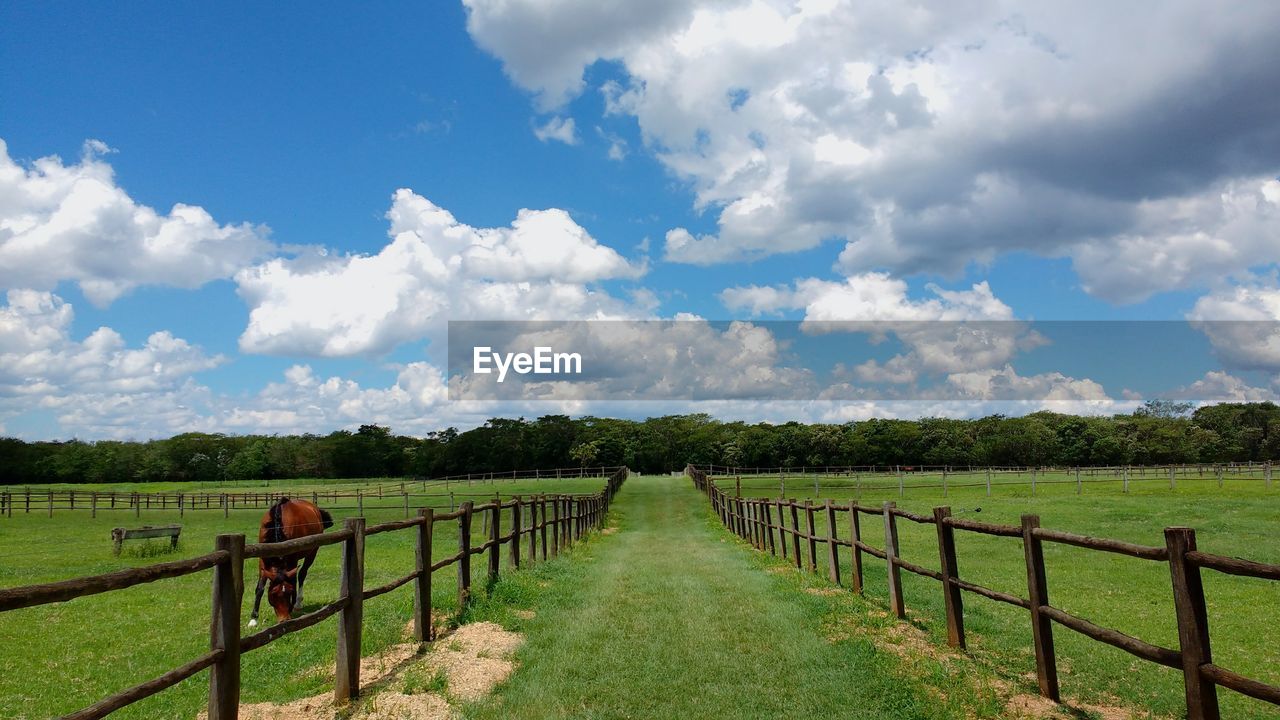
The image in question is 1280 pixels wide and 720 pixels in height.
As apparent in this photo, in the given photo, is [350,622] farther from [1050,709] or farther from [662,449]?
[662,449]

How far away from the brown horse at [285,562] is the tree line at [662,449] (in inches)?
4365

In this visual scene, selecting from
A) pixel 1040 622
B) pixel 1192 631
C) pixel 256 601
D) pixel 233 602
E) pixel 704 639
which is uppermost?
pixel 233 602

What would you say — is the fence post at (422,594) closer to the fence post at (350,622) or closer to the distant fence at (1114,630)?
the fence post at (350,622)

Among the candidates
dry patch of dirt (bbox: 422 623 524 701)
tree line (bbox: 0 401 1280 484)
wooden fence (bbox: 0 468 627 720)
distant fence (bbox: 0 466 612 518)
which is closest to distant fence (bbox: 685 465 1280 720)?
dry patch of dirt (bbox: 422 623 524 701)

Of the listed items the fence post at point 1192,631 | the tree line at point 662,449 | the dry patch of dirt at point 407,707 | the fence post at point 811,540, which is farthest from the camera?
the tree line at point 662,449

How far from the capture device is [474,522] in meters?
34.7

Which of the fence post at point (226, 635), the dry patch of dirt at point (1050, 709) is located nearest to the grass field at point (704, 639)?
the dry patch of dirt at point (1050, 709)

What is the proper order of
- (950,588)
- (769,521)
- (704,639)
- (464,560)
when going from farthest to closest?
1. (769,521)
2. (464,560)
3. (704,639)
4. (950,588)

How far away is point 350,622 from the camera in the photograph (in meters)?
6.50

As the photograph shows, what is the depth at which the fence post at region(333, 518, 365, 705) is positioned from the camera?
6355mm

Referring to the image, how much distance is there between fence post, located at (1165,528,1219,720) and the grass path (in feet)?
4.93

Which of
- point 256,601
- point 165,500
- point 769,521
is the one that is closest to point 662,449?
point 165,500

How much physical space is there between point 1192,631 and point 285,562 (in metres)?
10.3

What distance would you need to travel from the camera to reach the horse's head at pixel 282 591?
10445 mm
